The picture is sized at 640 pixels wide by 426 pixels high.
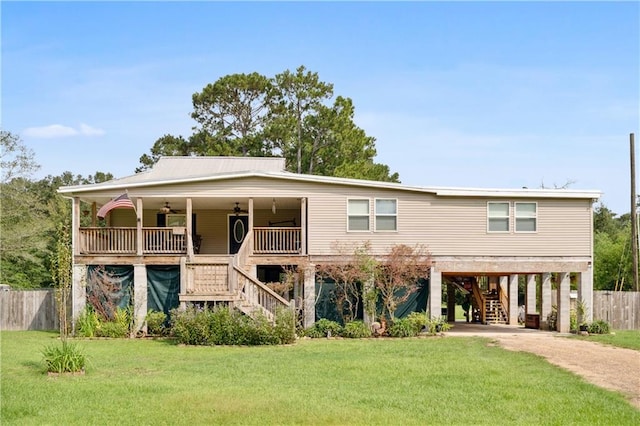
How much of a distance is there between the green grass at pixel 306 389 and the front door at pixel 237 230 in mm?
10544

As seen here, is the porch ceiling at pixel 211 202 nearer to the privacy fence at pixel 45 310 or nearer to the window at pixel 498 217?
the privacy fence at pixel 45 310

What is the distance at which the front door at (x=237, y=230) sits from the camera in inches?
1212

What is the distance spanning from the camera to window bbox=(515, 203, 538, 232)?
26953mm

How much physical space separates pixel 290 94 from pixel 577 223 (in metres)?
25.3

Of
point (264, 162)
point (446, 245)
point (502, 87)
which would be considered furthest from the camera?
point (264, 162)

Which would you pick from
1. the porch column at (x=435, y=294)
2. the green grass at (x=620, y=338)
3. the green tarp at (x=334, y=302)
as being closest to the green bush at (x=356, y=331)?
the green tarp at (x=334, y=302)

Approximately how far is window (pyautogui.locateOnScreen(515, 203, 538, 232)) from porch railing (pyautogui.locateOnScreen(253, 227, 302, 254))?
771cm

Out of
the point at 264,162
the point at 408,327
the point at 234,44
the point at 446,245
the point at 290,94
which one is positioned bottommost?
the point at 408,327

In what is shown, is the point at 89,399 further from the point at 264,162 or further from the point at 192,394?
the point at 264,162

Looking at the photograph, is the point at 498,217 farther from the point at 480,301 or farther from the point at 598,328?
the point at 480,301

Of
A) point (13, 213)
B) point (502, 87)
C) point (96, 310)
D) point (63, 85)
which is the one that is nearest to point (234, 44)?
point (63, 85)

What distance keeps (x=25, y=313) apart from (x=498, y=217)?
710 inches

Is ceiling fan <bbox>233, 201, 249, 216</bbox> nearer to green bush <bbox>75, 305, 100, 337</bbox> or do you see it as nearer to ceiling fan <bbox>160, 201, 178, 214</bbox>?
ceiling fan <bbox>160, 201, 178, 214</bbox>

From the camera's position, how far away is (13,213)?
41.0 meters
